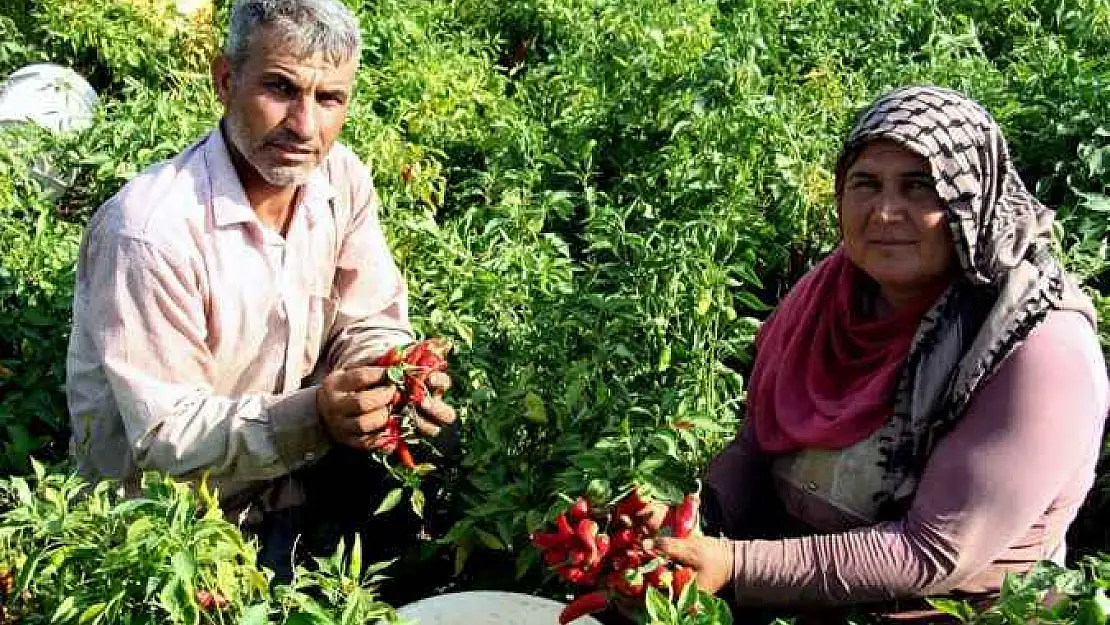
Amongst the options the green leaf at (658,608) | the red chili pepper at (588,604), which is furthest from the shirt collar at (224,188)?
the green leaf at (658,608)

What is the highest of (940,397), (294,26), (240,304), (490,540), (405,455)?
(294,26)

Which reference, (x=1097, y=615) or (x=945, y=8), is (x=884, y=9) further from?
(x=1097, y=615)

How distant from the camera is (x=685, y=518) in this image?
2176 millimetres

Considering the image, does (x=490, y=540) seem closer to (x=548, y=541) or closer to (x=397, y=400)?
(x=397, y=400)

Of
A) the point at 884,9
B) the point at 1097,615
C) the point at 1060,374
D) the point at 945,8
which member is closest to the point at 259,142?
the point at 1060,374

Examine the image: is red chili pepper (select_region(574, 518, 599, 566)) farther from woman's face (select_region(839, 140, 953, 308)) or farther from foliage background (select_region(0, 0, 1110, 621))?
woman's face (select_region(839, 140, 953, 308))

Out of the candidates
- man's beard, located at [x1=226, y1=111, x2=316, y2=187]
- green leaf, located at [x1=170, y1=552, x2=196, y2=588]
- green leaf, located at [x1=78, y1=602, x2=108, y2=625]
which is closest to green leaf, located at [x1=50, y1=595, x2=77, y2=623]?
green leaf, located at [x1=78, y1=602, x2=108, y2=625]

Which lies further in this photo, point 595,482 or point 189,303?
point 189,303

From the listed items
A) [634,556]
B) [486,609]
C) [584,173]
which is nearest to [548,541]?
[634,556]

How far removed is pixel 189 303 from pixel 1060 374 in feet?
5.30

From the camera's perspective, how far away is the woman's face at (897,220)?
2357 millimetres

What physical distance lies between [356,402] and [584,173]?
2.20 metres

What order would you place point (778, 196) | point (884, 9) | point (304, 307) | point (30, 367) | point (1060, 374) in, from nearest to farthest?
point (1060, 374) < point (304, 307) < point (30, 367) < point (778, 196) < point (884, 9)

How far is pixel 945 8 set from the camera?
563 cm
